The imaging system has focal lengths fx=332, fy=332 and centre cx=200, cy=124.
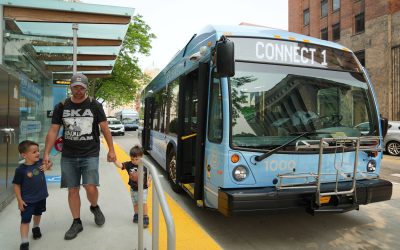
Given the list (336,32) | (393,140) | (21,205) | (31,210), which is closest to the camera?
(21,205)

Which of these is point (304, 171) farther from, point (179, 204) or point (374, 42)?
point (374, 42)

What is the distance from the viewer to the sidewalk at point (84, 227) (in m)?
3.67

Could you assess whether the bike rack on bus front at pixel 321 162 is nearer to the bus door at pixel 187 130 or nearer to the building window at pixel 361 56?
the bus door at pixel 187 130

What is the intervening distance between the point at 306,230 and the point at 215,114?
6.67ft

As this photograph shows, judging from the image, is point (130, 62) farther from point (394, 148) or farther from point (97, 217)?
point (97, 217)

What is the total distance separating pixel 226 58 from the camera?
383cm

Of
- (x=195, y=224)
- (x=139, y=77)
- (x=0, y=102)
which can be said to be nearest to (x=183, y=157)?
(x=195, y=224)

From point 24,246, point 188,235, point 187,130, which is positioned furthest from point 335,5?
point 24,246

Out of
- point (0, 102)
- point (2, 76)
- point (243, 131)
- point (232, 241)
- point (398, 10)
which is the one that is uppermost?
point (398, 10)

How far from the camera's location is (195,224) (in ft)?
15.4

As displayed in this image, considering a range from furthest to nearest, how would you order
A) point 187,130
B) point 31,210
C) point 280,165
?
point 187,130, point 280,165, point 31,210

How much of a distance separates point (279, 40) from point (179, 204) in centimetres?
316

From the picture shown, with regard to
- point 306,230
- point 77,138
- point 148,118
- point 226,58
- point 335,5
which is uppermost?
point 335,5

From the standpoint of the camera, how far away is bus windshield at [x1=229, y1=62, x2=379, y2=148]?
416 cm
